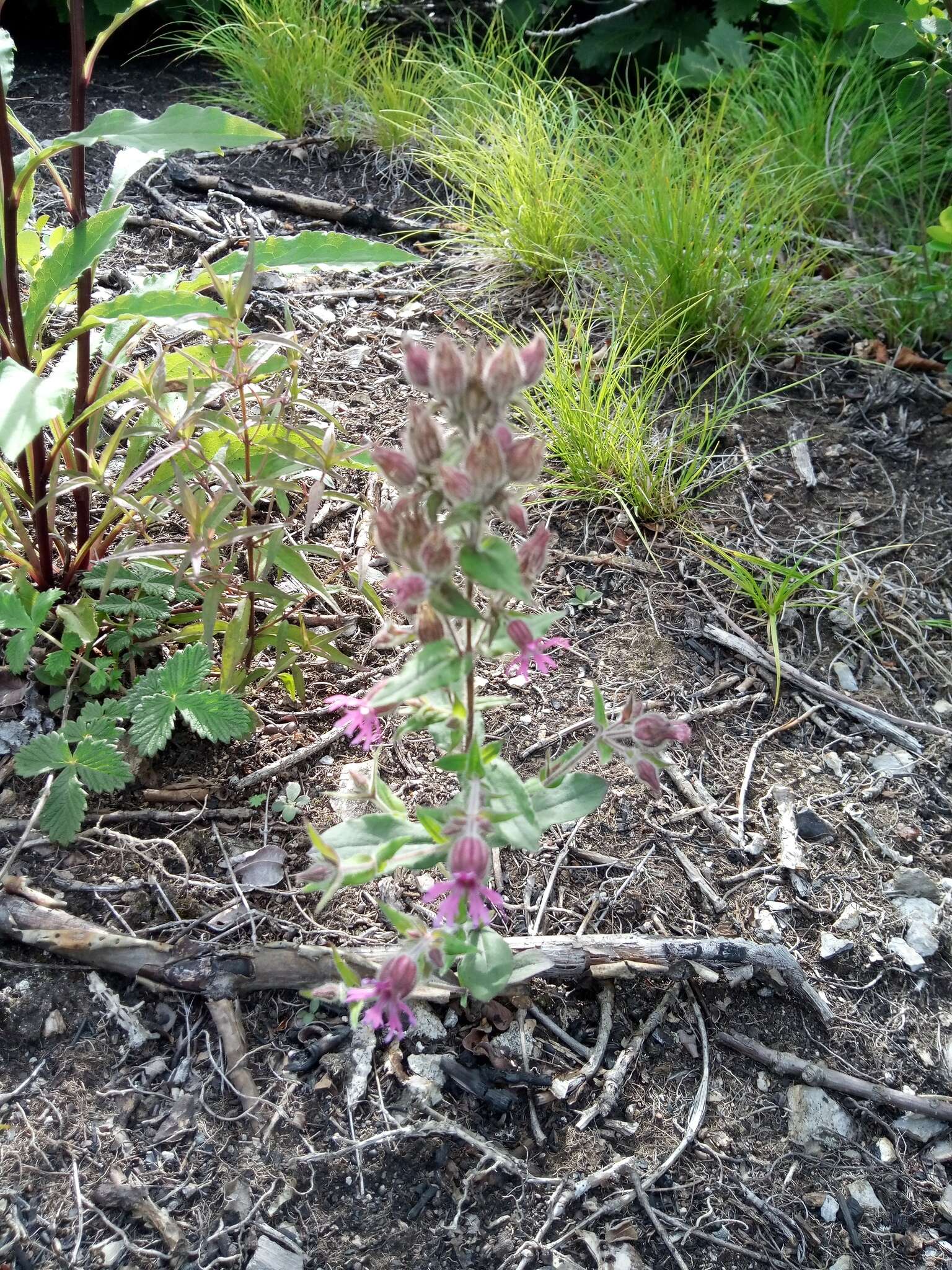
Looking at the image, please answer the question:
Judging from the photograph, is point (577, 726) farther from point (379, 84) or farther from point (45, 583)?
point (379, 84)

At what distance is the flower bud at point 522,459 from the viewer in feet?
3.87

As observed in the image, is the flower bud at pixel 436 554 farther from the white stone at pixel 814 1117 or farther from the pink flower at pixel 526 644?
the white stone at pixel 814 1117

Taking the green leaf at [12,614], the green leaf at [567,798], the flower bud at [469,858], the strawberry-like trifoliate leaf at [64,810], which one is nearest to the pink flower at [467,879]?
the flower bud at [469,858]

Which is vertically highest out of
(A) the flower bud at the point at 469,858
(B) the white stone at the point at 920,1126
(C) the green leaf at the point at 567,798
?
(A) the flower bud at the point at 469,858

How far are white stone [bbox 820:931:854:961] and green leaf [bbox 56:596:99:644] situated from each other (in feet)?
4.80

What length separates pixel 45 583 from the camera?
1946mm

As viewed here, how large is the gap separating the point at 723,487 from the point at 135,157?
5.43ft

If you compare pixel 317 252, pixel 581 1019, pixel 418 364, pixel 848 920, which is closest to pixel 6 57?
pixel 317 252

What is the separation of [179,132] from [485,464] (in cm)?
93

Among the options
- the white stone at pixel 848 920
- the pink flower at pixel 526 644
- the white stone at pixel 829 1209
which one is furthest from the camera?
the white stone at pixel 848 920

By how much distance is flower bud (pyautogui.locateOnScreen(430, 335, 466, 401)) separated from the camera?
1152 mm

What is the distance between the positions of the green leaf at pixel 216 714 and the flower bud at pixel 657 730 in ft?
2.48

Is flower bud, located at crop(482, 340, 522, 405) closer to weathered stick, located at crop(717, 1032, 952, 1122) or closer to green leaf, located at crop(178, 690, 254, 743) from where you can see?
green leaf, located at crop(178, 690, 254, 743)

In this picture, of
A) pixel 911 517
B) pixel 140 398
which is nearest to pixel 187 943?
pixel 140 398
